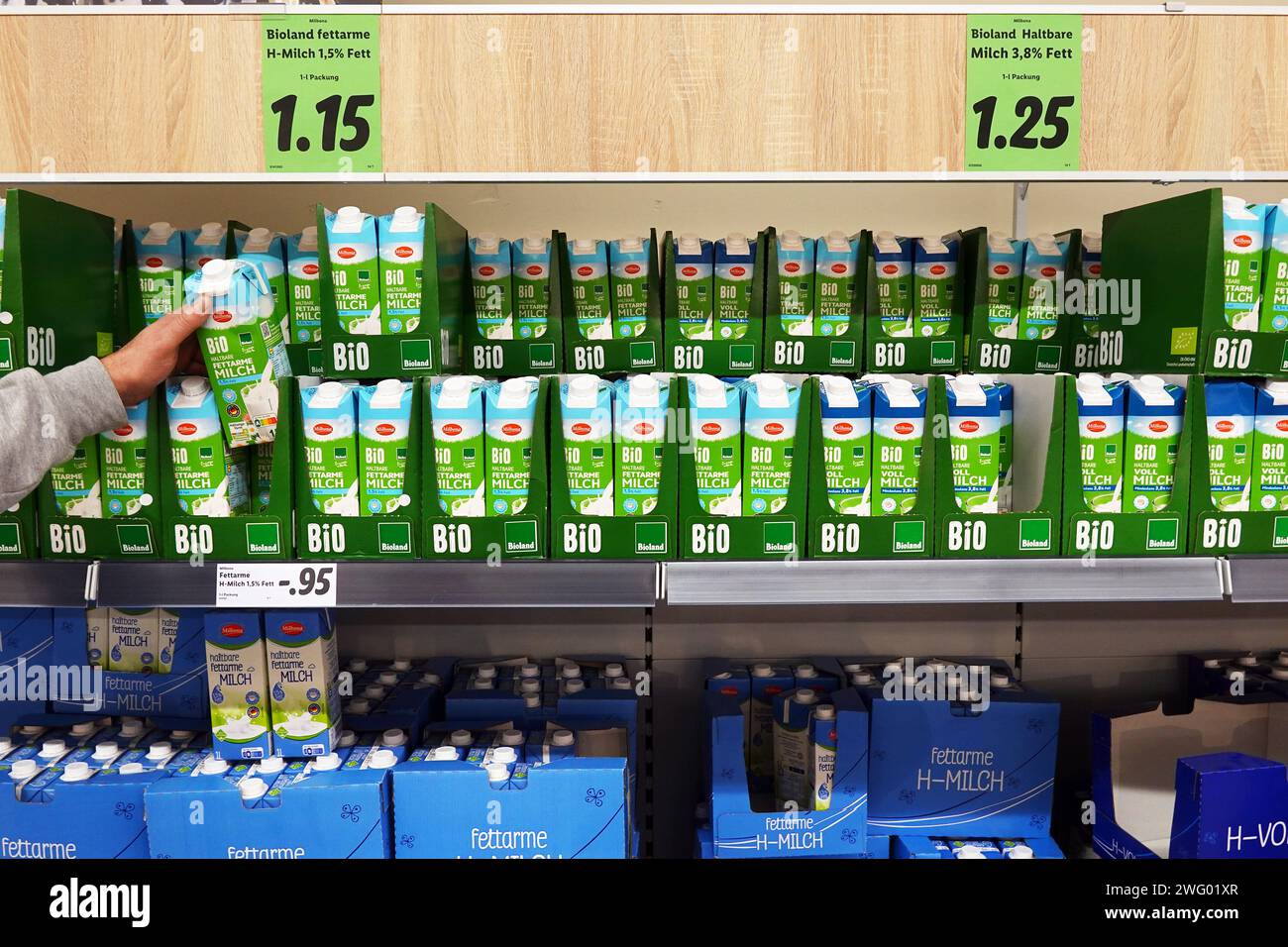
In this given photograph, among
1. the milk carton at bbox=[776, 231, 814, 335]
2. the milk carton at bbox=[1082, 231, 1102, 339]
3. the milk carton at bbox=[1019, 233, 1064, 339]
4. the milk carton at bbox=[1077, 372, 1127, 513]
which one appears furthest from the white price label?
the milk carton at bbox=[1082, 231, 1102, 339]

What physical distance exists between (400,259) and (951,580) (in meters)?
1.06

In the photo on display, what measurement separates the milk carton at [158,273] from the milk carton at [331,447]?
0.40m

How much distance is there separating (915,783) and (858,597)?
2.23ft

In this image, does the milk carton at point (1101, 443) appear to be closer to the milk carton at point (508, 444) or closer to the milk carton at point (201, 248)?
the milk carton at point (508, 444)

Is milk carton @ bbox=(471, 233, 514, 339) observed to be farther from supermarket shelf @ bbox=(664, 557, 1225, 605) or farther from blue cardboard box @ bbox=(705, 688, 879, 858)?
blue cardboard box @ bbox=(705, 688, 879, 858)

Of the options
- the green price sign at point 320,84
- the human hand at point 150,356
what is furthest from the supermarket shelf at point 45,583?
the green price sign at point 320,84

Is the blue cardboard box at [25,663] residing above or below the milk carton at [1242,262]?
below

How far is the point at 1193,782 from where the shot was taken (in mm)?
1636

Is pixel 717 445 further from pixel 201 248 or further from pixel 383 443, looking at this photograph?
pixel 201 248

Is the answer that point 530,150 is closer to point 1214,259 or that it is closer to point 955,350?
point 955,350

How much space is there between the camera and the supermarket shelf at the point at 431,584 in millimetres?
Result: 1510

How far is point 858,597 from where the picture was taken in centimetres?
151

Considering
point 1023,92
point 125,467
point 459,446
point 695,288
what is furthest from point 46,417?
point 1023,92
